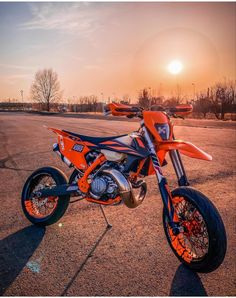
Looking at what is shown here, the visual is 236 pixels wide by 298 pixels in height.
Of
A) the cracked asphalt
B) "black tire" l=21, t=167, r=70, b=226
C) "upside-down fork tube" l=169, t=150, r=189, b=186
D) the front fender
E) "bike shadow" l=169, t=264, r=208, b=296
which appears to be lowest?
"bike shadow" l=169, t=264, r=208, b=296

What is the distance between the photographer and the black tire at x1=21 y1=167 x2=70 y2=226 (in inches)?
152

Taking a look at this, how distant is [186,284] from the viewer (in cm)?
281

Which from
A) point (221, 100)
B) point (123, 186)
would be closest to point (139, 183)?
point (123, 186)

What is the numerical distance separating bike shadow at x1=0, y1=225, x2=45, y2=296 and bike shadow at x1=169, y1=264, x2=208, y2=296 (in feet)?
5.19

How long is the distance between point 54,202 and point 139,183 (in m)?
1.31

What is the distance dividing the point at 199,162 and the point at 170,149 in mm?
5338

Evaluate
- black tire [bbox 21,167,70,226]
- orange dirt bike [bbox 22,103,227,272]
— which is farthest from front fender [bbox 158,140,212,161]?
black tire [bbox 21,167,70,226]

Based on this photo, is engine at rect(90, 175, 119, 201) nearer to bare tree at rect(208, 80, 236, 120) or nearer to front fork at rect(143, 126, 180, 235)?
front fork at rect(143, 126, 180, 235)

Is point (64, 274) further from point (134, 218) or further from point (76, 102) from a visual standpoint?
point (76, 102)

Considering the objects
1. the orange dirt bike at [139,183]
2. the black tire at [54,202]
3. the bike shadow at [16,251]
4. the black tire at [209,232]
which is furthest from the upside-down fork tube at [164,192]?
the bike shadow at [16,251]

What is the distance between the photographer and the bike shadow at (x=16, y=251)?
2848 mm

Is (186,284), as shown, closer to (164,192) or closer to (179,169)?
(164,192)

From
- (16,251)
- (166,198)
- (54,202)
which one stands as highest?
(166,198)

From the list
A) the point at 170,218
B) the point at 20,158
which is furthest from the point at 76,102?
the point at 170,218
